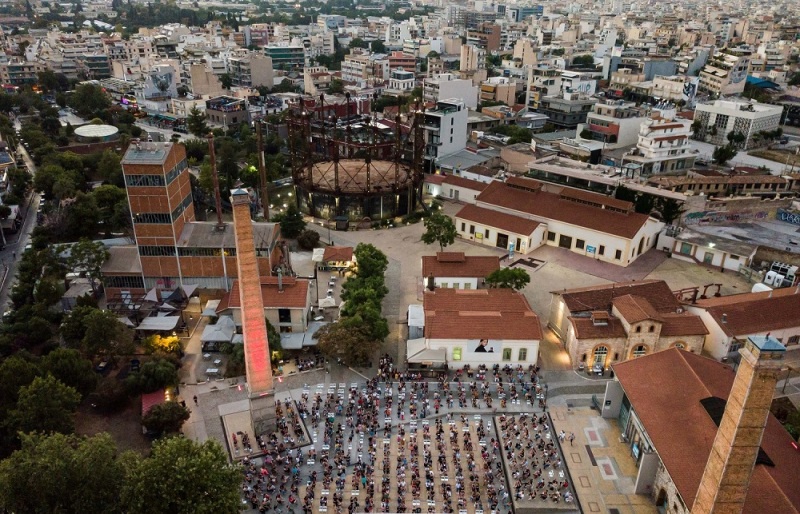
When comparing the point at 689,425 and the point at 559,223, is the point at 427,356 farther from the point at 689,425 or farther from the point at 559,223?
the point at 559,223

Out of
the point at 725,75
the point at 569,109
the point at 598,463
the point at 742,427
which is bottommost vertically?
the point at 598,463

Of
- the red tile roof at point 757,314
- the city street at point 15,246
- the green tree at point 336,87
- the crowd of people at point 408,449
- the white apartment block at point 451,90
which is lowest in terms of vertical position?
the city street at point 15,246

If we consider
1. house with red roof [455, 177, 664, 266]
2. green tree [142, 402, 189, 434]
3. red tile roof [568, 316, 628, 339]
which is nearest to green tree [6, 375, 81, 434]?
green tree [142, 402, 189, 434]

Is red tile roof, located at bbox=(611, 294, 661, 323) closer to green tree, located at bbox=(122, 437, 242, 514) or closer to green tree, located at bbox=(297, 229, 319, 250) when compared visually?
green tree, located at bbox=(122, 437, 242, 514)

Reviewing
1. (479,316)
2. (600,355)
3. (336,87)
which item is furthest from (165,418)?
(336,87)

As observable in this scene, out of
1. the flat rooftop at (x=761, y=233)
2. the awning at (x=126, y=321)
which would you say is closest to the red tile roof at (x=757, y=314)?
→ the flat rooftop at (x=761, y=233)

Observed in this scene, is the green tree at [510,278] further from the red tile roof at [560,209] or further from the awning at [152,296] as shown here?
the awning at [152,296]
